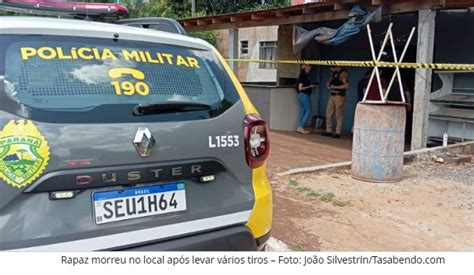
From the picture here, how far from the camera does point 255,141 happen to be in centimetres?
263

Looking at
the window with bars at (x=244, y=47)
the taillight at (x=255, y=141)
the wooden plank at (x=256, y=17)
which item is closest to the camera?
the taillight at (x=255, y=141)

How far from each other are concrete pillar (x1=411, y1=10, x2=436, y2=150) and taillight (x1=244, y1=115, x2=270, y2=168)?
20.0ft

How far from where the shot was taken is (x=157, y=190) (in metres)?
2.24

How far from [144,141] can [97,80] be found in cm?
36

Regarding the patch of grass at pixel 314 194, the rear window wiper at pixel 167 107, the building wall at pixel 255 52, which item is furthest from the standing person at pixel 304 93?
the building wall at pixel 255 52

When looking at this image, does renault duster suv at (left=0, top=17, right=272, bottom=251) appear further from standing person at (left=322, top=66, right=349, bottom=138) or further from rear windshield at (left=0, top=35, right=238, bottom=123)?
standing person at (left=322, top=66, right=349, bottom=138)

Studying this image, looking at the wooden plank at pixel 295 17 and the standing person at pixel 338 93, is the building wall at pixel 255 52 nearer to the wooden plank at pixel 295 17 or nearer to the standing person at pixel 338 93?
the wooden plank at pixel 295 17

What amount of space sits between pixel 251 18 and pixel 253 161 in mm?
9495

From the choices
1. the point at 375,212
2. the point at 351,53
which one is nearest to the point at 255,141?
the point at 375,212

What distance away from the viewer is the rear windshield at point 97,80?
1987 mm

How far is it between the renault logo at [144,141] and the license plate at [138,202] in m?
0.17

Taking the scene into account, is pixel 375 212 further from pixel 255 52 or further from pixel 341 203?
pixel 255 52

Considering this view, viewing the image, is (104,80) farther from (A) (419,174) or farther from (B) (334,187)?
(A) (419,174)

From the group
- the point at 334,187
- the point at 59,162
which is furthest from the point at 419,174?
the point at 59,162
